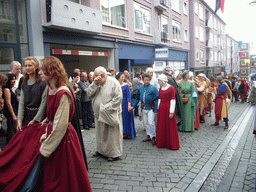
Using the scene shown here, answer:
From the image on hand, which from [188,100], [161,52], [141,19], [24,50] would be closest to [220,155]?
[188,100]

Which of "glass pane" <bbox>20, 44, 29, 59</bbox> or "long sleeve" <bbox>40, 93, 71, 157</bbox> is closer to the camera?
"long sleeve" <bbox>40, 93, 71, 157</bbox>

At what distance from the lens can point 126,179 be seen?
3.80 metres

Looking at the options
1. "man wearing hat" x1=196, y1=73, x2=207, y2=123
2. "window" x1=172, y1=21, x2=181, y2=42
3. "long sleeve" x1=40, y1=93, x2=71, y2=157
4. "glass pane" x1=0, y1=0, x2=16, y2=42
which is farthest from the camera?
"window" x1=172, y1=21, x2=181, y2=42

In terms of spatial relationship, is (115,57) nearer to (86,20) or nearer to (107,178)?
(86,20)

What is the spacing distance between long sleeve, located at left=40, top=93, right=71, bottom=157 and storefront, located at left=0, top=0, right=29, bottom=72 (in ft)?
22.7

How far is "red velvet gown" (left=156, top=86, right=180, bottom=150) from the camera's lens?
5.38 meters

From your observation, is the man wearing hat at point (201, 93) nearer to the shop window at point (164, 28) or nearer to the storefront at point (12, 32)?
the storefront at point (12, 32)

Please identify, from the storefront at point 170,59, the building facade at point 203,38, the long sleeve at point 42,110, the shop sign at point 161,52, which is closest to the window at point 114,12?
the shop sign at point 161,52

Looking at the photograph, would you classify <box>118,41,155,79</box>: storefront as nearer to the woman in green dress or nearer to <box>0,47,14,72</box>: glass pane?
<box>0,47,14,72</box>: glass pane

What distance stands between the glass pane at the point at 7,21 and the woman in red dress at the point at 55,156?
6908 millimetres

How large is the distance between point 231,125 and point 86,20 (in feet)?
26.4

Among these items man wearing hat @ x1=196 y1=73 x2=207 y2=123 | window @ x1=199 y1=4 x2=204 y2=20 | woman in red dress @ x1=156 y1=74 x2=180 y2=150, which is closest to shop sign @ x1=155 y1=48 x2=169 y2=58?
man wearing hat @ x1=196 y1=73 x2=207 y2=123

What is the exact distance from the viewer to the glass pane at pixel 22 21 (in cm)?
844

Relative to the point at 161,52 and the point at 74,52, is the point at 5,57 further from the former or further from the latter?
the point at 161,52
